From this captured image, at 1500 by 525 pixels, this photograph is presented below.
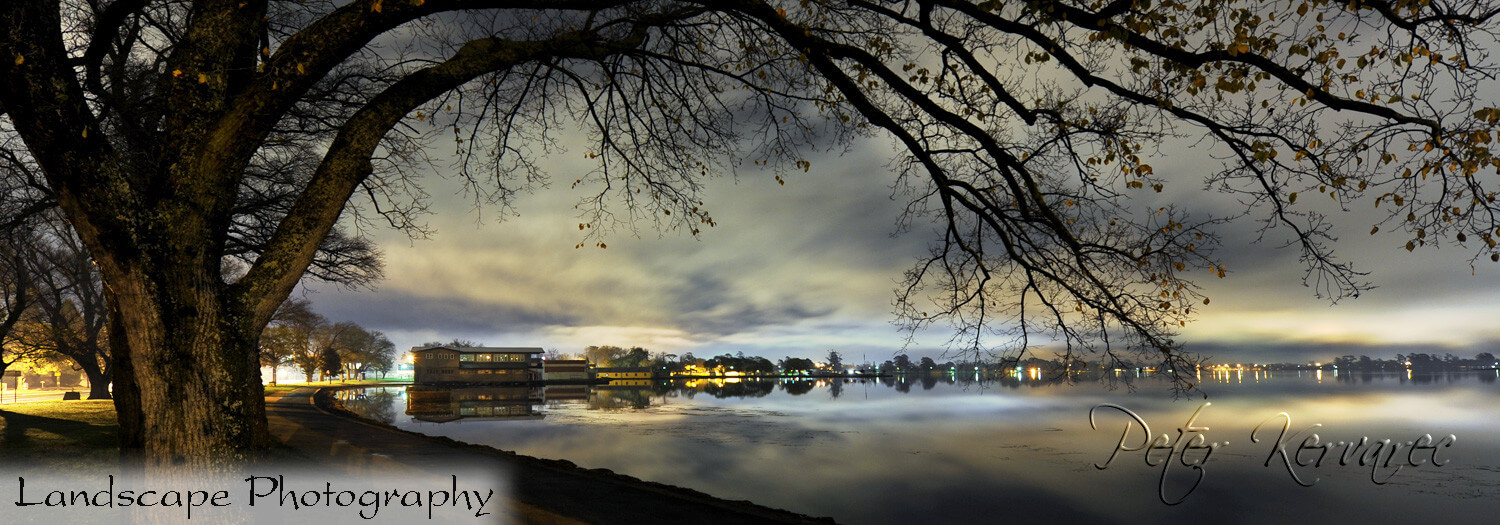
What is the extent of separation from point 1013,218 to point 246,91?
Result: 23.2ft

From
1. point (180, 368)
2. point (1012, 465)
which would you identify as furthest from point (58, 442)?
point (1012, 465)

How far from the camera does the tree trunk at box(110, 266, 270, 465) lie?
502 centimetres

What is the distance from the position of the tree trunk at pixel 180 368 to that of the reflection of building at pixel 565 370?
13174 cm

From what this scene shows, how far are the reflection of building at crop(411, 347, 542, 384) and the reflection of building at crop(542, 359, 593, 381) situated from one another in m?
16.3

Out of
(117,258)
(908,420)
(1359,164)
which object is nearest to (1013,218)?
(1359,164)

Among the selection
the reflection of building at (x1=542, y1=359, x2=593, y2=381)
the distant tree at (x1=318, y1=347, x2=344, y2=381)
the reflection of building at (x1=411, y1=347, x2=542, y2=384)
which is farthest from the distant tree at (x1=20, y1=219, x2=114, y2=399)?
the reflection of building at (x1=542, y1=359, x2=593, y2=381)

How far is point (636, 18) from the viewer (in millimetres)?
7742

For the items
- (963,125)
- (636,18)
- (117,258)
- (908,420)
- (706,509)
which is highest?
(636,18)

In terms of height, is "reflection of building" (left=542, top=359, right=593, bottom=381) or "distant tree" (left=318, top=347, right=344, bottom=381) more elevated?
"distant tree" (left=318, top=347, right=344, bottom=381)

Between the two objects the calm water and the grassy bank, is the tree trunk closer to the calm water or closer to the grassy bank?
the grassy bank

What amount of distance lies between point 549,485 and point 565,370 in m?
128

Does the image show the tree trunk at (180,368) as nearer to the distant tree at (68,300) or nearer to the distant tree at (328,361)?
the distant tree at (68,300)

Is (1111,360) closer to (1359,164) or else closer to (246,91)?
(1359,164)

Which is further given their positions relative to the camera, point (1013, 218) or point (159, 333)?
point (1013, 218)
